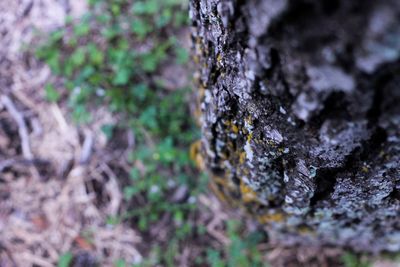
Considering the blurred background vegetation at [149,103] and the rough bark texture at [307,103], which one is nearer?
the rough bark texture at [307,103]

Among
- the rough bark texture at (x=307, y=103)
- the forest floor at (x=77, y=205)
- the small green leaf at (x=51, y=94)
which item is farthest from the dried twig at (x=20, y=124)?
the rough bark texture at (x=307, y=103)

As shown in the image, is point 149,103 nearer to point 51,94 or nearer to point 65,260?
point 51,94

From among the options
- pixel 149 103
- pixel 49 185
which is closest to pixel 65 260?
pixel 49 185

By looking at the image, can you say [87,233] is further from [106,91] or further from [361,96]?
[361,96]

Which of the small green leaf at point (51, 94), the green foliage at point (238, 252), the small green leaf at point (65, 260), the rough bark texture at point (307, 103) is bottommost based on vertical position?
the small green leaf at point (65, 260)

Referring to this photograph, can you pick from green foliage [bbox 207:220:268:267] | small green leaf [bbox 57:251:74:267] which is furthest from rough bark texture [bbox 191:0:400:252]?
small green leaf [bbox 57:251:74:267]

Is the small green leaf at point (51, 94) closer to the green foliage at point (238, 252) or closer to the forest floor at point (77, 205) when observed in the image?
the forest floor at point (77, 205)

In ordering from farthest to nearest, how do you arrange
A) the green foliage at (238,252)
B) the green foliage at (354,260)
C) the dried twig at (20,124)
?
the dried twig at (20,124) → the green foliage at (238,252) → the green foliage at (354,260)
